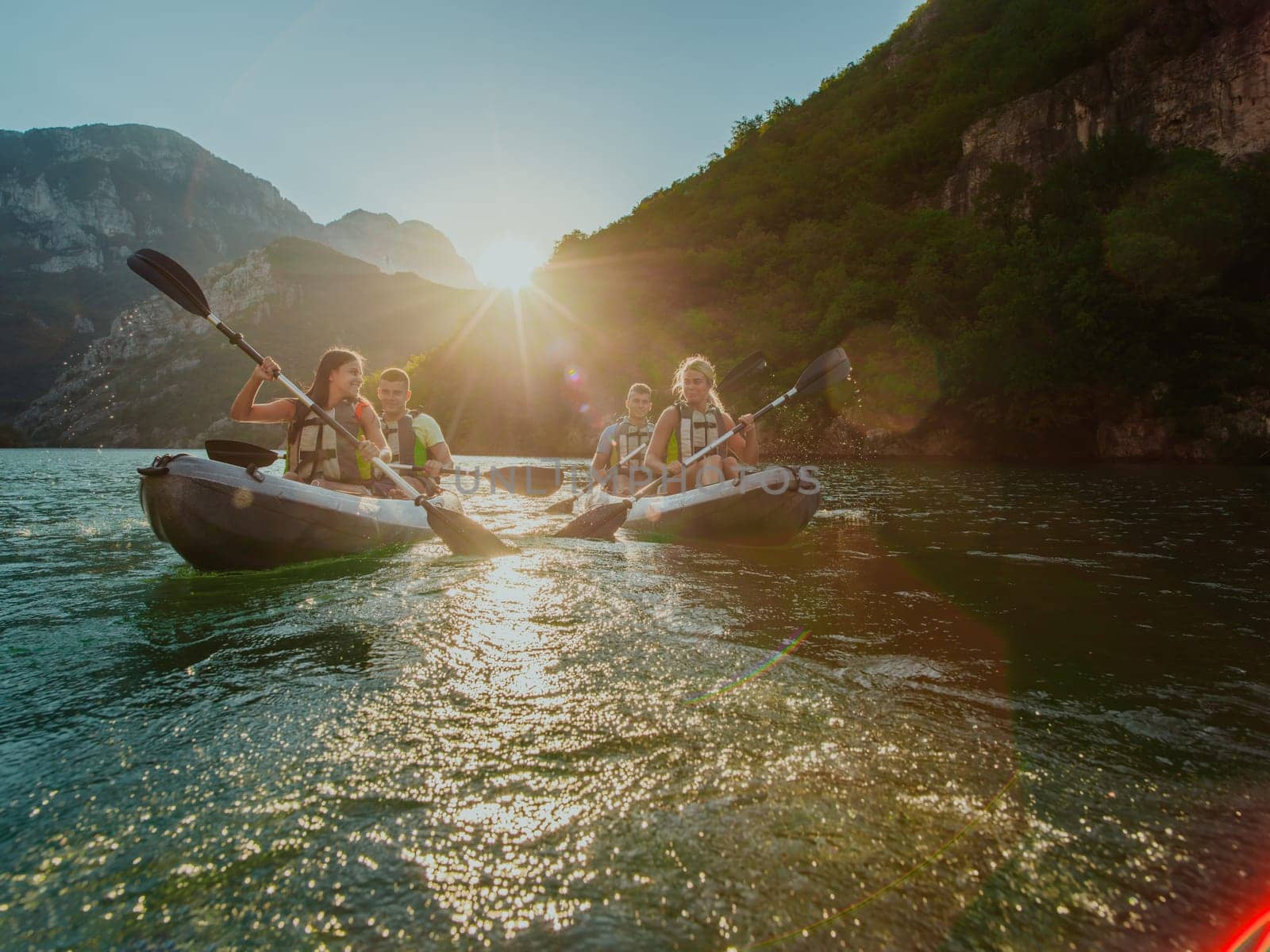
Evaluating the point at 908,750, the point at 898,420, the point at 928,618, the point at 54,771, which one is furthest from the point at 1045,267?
the point at 54,771

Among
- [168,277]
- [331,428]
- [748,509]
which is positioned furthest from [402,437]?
[748,509]

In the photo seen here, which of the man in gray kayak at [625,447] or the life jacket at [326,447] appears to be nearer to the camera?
the life jacket at [326,447]

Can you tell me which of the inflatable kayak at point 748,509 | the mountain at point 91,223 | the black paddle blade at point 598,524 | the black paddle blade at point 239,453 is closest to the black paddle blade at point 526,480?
the black paddle blade at point 598,524

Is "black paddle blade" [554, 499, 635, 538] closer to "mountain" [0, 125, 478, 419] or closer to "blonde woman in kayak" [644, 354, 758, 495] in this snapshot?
"blonde woman in kayak" [644, 354, 758, 495]

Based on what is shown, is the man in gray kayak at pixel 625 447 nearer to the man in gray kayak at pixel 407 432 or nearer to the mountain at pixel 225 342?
the man in gray kayak at pixel 407 432

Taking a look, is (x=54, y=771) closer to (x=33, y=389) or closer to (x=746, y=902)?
(x=746, y=902)

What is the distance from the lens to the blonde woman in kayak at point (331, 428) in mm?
6238

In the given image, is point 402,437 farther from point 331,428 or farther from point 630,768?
point 630,768

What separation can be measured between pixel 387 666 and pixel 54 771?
3.86ft

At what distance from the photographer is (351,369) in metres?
6.27

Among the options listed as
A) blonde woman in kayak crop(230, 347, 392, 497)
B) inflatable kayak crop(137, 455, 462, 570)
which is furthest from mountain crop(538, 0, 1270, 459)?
inflatable kayak crop(137, 455, 462, 570)

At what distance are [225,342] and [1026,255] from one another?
395 feet

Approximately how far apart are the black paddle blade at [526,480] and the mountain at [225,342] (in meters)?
82.1

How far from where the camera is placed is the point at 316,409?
19.4 feet
